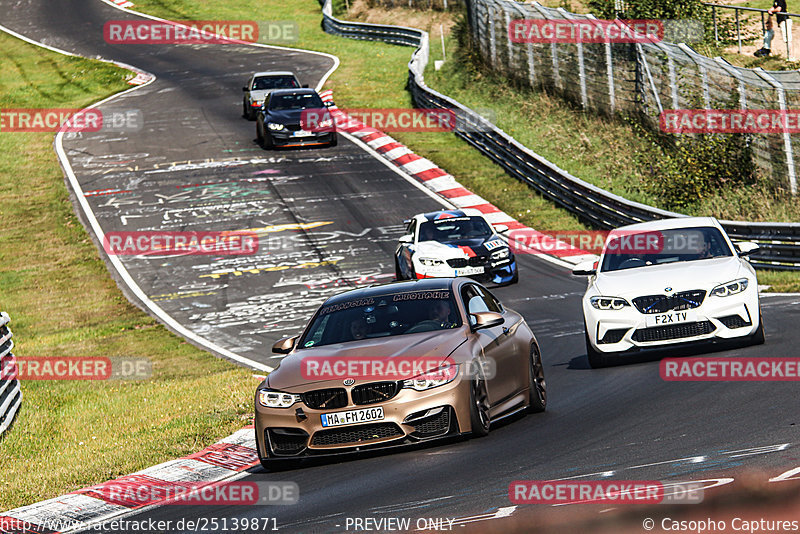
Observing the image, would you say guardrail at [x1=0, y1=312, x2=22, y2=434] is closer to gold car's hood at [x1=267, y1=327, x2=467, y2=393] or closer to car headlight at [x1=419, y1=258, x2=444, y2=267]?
gold car's hood at [x1=267, y1=327, x2=467, y2=393]

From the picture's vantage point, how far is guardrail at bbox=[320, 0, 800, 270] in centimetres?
2002

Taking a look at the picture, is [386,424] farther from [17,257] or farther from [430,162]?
[430,162]

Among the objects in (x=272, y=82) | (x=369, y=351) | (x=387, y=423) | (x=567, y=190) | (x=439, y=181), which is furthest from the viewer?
(x=272, y=82)

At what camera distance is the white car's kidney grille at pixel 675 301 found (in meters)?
12.8

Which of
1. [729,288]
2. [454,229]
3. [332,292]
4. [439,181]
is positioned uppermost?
[729,288]

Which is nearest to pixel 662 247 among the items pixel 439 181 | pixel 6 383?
pixel 6 383

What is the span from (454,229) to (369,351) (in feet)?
43.4

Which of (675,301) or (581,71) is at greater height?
(675,301)

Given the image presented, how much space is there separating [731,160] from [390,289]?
50.4 ft

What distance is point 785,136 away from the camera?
21.8m

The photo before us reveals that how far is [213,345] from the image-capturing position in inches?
790

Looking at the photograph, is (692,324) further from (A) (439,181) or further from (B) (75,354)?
(A) (439,181)

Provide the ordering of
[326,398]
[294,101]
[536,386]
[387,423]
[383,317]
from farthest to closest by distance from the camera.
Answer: [294,101] < [536,386] < [383,317] < [326,398] < [387,423]

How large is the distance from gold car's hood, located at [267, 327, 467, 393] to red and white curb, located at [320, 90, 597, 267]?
13.7 metres
